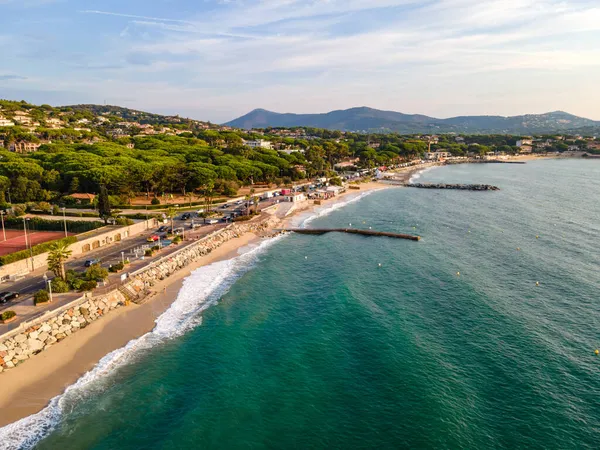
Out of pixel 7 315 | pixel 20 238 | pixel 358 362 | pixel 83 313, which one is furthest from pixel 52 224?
pixel 358 362

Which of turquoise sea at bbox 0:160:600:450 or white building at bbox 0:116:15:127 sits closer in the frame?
turquoise sea at bbox 0:160:600:450

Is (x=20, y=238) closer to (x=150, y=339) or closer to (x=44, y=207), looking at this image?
(x=44, y=207)

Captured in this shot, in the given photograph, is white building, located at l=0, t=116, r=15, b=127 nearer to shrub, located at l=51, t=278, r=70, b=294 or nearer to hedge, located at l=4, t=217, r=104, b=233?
hedge, located at l=4, t=217, r=104, b=233

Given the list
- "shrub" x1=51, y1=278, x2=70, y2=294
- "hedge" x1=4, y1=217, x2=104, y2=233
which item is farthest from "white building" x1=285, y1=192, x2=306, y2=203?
"shrub" x1=51, y1=278, x2=70, y2=294

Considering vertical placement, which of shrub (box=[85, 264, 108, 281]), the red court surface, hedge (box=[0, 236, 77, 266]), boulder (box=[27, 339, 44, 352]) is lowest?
boulder (box=[27, 339, 44, 352])

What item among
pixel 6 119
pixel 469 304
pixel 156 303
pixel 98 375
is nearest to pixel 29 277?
pixel 156 303

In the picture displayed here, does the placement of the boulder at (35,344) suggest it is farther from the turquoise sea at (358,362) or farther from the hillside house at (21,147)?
the hillside house at (21,147)
